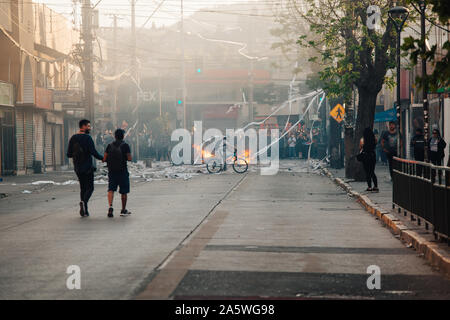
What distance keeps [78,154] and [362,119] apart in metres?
13.4

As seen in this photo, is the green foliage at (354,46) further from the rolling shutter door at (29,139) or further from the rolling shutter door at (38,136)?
the rolling shutter door at (38,136)

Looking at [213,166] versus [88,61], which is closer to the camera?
[88,61]

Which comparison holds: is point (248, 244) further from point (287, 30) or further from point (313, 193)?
point (287, 30)

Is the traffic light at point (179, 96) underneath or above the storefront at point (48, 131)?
above

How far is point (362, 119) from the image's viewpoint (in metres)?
27.0

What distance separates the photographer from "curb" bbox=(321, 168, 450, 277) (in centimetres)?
912

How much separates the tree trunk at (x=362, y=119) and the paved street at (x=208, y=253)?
7.82 metres

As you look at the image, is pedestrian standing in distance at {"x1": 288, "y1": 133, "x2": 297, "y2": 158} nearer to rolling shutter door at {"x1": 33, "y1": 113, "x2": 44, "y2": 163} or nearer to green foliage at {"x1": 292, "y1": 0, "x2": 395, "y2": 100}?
rolling shutter door at {"x1": 33, "y1": 113, "x2": 44, "y2": 163}

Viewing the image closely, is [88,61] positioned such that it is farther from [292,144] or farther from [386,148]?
[292,144]

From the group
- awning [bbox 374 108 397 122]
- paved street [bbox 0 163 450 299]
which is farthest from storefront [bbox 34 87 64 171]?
paved street [bbox 0 163 450 299]

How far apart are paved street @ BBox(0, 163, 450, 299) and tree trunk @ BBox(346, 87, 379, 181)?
7822 millimetres

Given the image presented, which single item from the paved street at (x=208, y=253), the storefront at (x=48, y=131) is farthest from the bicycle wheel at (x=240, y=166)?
the paved street at (x=208, y=253)

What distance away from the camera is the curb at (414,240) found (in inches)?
359

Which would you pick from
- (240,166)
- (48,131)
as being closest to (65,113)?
(48,131)
